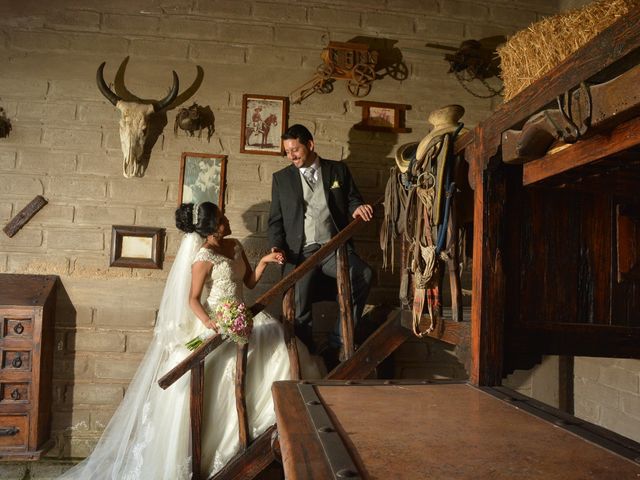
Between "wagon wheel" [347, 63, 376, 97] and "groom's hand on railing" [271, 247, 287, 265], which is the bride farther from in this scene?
"wagon wheel" [347, 63, 376, 97]

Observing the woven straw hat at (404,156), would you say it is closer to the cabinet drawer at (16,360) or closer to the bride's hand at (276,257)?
the bride's hand at (276,257)

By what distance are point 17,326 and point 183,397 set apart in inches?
63.4

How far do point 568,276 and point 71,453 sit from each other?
12.7 feet

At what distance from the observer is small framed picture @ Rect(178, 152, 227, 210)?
13.7ft

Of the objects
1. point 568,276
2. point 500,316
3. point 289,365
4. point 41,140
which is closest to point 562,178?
point 568,276

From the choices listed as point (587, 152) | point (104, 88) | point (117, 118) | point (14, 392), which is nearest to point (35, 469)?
point (14, 392)

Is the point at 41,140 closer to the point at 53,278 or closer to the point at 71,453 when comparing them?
the point at 53,278

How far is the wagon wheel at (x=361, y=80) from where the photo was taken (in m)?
4.32

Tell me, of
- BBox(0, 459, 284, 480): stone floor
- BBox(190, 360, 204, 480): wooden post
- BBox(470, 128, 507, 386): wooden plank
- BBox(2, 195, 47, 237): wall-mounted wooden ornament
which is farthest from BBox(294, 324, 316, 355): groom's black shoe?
BBox(2, 195, 47, 237): wall-mounted wooden ornament

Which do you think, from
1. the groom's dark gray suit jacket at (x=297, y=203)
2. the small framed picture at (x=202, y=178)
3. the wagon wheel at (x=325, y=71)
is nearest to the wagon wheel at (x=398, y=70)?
the wagon wheel at (x=325, y=71)

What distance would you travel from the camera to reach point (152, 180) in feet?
13.8

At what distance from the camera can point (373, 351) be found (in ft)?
10.5

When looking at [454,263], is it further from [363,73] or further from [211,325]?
[363,73]

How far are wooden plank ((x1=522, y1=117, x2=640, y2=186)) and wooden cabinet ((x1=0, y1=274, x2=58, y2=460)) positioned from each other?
358 cm
